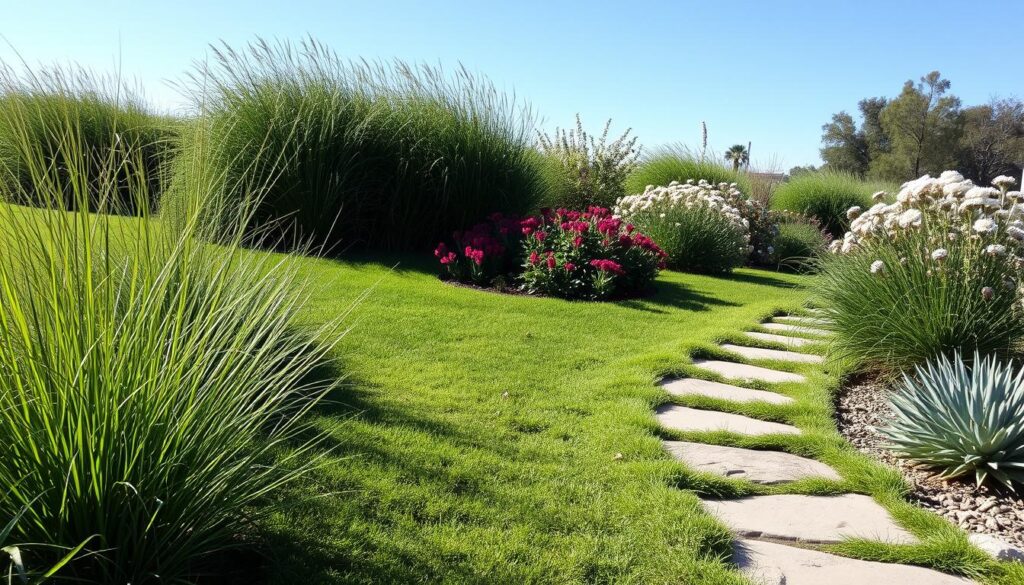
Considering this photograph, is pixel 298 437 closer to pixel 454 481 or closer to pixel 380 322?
pixel 454 481

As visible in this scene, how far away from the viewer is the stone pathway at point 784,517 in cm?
224

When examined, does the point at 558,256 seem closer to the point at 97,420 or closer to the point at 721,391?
the point at 721,391

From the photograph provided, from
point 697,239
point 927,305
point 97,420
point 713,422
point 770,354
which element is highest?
point 697,239

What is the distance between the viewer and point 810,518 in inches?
103

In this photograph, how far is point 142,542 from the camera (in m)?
1.64

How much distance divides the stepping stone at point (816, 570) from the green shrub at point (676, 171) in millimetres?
11954

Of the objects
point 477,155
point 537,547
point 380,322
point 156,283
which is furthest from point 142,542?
point 477,155

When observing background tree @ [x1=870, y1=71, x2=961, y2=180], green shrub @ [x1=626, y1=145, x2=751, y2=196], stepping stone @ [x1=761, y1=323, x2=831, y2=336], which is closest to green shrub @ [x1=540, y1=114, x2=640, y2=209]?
green shrub @ [x1=626, y1=145, x2=751, y2=196]

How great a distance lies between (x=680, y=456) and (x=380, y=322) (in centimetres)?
309

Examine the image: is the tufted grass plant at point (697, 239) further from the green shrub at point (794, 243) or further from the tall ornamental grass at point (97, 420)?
the tall ornamental grass at point (97, 420)

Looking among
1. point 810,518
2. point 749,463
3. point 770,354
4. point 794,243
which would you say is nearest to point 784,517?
point 810,518

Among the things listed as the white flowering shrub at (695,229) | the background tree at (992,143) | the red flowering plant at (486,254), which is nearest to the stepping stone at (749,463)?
the red flowering plant at (486,254)

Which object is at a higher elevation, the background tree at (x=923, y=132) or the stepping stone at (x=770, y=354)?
the background tree at (x=923, y=132)

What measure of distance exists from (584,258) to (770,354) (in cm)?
262
